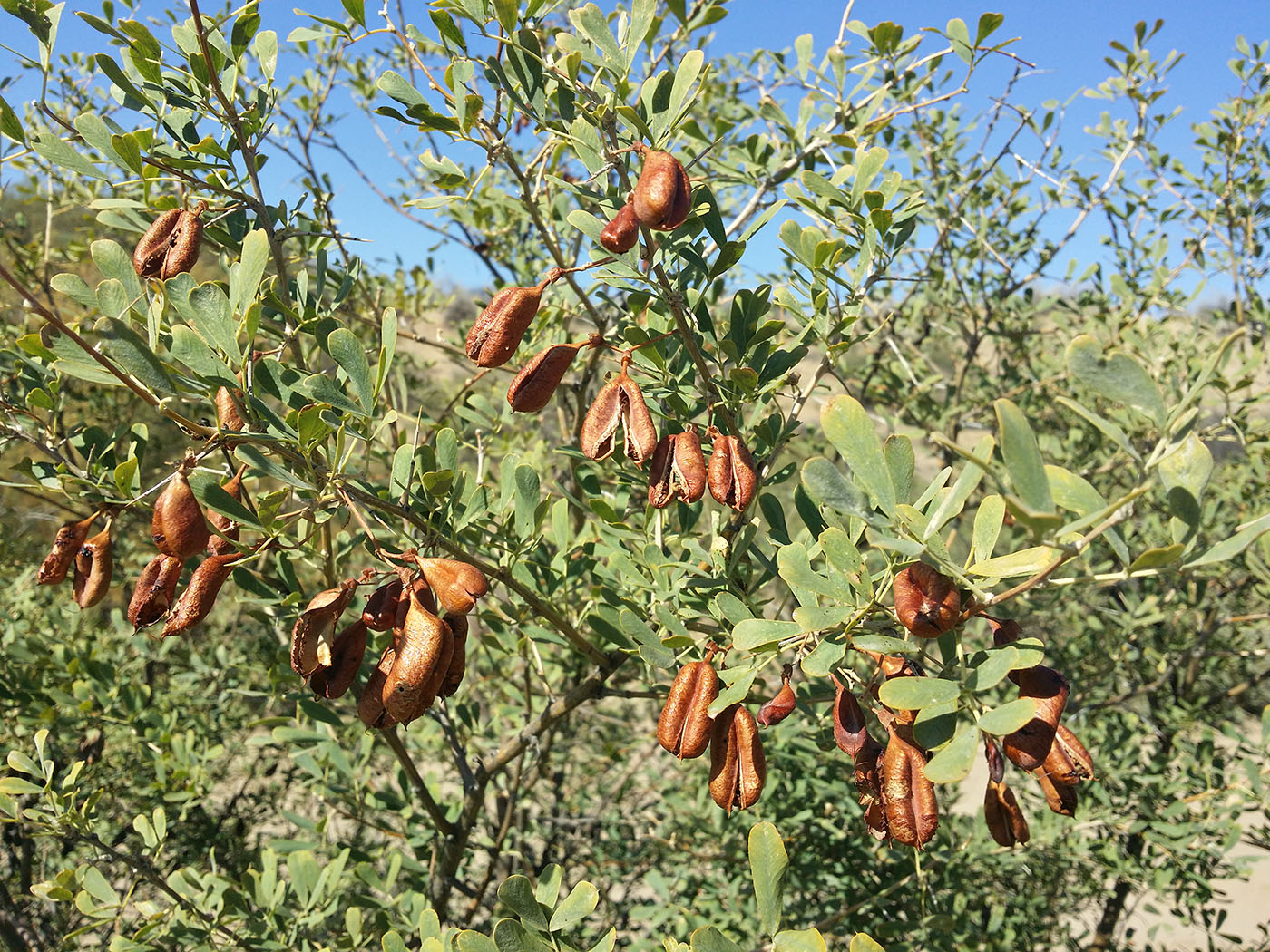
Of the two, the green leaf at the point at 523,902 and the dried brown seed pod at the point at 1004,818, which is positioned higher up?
the dried brown seed pod at the point at 1004,818

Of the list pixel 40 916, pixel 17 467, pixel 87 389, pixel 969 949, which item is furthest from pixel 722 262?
pixel 87 389

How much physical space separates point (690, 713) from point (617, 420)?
1.25 ft

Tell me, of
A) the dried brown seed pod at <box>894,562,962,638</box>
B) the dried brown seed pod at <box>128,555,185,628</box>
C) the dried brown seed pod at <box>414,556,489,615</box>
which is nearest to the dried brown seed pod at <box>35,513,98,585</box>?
the dried brown seed pod at <box>128,555,185,628</box>

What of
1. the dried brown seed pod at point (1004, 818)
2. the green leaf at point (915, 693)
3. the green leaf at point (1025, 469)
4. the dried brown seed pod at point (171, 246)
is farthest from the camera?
the dried brown seed pod at point (171, 246)

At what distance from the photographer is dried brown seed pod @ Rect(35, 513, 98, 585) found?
1031mm

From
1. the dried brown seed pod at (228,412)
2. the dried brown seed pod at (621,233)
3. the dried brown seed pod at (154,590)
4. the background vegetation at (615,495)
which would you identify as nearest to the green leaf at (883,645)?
the background vegetation at (615,495)

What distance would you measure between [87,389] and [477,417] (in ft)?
9.01

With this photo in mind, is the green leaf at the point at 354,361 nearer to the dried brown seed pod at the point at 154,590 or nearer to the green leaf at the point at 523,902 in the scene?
the dried brown seed pod at the point at 154,590

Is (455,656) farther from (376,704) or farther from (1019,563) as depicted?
(1019,563)

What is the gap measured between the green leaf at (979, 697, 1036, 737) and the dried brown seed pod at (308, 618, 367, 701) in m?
0.70

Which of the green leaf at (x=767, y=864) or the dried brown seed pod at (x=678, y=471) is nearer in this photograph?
the green leaf at (x=767, y=864)

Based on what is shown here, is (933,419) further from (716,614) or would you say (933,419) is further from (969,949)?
(716,614)

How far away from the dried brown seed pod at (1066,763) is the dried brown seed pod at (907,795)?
14 centimetres

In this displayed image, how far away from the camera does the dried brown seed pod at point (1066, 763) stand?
33.7 inches
